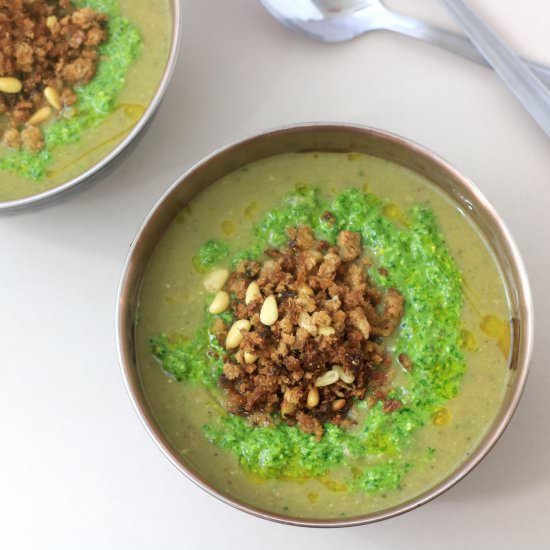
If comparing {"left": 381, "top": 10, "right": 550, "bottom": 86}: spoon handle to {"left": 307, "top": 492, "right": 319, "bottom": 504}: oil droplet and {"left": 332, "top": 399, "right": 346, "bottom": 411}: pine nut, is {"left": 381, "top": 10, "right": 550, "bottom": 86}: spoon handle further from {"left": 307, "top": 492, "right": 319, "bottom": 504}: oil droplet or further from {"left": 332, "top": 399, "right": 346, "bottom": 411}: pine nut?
{"left": 307, "top": 492, "right": 319, "bottom": 504}: oil droplet

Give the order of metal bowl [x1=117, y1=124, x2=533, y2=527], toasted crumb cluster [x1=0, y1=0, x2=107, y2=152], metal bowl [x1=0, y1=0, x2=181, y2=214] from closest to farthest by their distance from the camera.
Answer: metal bowl [x1=117, y1=124, x2=533, y2=527], metal bowl [x1=0, y1=0, x2=181, y2=214], toasted crumb cluster [x1=0, y1=0, x2=107, y2=152]

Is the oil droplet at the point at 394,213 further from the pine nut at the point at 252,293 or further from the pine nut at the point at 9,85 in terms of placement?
the pine nut at the point at 9,85

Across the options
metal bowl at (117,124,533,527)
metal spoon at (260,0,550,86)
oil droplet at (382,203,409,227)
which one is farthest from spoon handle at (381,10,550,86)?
oil droplet at (382,203,409,227)

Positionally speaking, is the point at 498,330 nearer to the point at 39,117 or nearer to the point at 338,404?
the point at 338,404

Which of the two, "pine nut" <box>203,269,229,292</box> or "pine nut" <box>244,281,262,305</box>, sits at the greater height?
"pine nut" <box>244,281,262,305</box>

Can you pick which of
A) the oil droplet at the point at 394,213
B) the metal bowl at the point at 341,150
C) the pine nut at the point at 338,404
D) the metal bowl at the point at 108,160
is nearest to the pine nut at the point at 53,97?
the metal bowl at the point at 108,160

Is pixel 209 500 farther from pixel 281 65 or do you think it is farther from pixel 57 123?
pixel 281 65

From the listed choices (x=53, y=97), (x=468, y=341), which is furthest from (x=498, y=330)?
(x=53, y=97)
